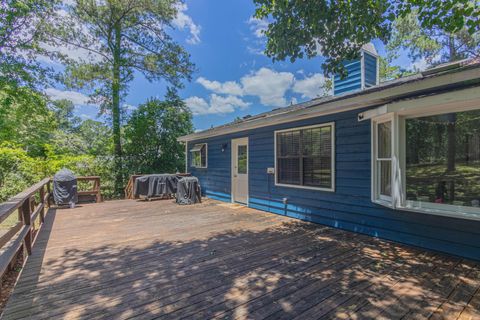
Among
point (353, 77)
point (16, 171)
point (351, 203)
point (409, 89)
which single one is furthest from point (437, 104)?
point (16, 171)

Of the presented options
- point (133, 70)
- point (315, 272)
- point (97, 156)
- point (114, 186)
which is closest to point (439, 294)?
point (315, 272)

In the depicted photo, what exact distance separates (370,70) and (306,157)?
3588mm

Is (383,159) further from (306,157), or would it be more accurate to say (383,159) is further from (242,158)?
(242,158)

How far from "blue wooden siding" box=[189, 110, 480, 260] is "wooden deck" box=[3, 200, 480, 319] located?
213 mm

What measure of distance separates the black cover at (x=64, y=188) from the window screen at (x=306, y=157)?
18.6 ft

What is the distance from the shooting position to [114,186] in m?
9.95

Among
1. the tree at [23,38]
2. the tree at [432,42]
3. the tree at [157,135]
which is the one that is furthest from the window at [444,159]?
the tree at [23,38]

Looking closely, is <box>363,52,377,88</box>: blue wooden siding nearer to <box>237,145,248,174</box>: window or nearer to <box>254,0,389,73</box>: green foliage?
<box>254,0,389,73</box>: green foliage

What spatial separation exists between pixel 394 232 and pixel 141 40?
11.6m

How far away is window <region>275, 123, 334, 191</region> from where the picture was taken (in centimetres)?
469

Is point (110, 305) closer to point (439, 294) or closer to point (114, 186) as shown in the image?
point (439, 294)

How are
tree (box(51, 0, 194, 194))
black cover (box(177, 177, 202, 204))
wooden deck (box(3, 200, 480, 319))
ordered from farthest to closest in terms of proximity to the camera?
1. tree (box(51, 0, 194, 194))
2. black cover (box(177, 177, 202, 204))
3. wooden deck (box(3, 200, 480, 319))

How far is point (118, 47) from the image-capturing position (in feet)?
34.0

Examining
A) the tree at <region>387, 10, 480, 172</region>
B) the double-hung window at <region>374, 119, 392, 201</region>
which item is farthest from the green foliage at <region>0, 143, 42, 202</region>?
the tree at <region>387, 10, 480, 172</region>
